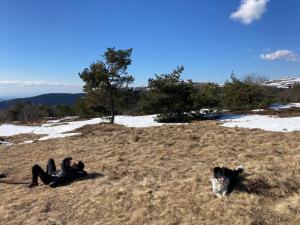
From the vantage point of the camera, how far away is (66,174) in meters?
12.0

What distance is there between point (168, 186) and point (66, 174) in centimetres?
394

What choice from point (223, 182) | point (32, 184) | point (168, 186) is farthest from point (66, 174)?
point (223, 182)

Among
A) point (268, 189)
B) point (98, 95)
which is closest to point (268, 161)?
point (268, 189)

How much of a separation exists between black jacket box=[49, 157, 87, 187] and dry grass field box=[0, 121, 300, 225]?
0.33 m

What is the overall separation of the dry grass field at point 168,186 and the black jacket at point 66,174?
33 cm

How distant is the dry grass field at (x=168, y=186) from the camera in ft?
26.7

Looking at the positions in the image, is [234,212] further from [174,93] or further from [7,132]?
[7,132]

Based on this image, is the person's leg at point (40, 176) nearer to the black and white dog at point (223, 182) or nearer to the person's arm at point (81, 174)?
the person's arm at point (81, 174)

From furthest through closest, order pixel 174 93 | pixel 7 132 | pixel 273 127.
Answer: pixel 7 132 → pixel 174 93 → pixel 273 127

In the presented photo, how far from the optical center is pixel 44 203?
397 inches

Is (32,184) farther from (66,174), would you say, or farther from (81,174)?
(81,174)

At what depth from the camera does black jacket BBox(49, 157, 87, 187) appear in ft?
38.8

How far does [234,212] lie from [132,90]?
72.3 ft

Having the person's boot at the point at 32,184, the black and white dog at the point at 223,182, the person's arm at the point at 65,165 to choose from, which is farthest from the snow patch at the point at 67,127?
the black and white dog at the point at 223,182
